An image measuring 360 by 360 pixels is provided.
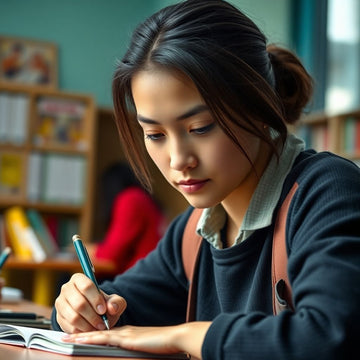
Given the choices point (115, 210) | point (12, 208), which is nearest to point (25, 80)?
point (12, 208)

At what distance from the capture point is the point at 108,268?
13.5ft

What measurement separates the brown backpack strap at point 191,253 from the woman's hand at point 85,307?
0.85ft

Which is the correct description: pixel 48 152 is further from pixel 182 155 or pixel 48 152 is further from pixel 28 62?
pixel 182 155

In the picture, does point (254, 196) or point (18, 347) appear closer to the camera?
point (18, 347)

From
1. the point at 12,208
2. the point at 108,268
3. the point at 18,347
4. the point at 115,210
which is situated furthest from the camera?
the point at 12,208

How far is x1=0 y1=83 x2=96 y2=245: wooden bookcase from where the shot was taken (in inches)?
196

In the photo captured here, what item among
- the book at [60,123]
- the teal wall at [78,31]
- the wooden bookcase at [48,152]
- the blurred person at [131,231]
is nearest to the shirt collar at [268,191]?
the blurred person at [131,231]

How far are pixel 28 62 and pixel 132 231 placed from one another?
6.59 ft

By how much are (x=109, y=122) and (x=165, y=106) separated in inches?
177

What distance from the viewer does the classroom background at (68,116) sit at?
4883 mm

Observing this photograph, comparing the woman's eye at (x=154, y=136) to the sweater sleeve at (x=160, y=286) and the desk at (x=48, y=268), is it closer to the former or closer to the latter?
the sweater sleeve at (x=160, y=286)

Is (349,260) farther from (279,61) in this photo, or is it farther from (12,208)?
(12,208)

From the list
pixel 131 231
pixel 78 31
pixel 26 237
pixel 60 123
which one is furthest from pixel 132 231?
pixel 78 31

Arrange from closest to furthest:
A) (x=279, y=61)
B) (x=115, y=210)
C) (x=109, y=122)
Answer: (x=279, y=61) < (x=115, y=210) < (x=109, y=122)
